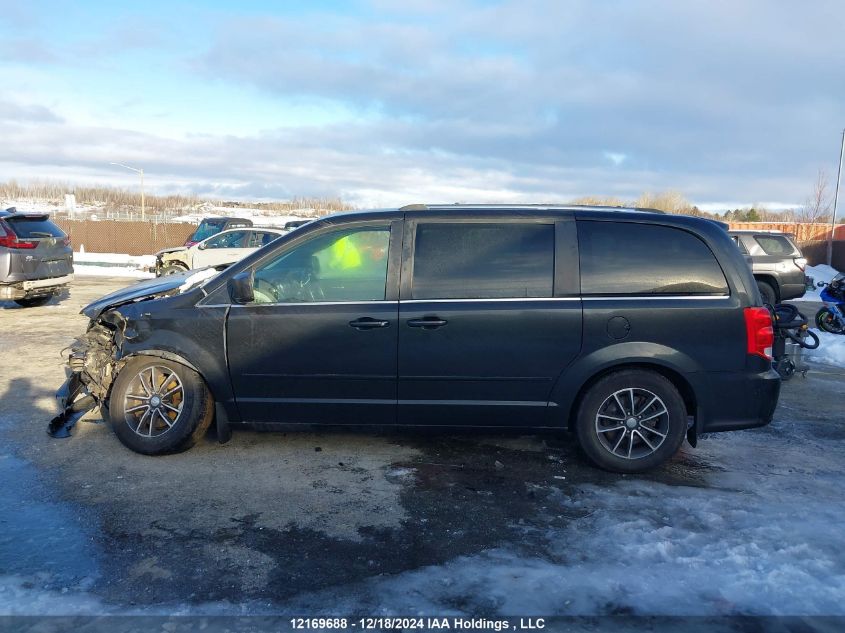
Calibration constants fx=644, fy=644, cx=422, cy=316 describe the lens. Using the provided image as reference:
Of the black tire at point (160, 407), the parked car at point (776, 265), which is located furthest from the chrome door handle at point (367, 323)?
the parked car at point (776, 265)

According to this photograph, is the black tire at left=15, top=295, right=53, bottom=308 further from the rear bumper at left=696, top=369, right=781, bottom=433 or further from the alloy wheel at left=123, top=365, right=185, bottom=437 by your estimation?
the rear bumper at left=696, top=369, right=781, bottom=433

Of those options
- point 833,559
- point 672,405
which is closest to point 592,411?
point 672,405

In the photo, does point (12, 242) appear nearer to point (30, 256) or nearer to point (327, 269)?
point (30, 256)

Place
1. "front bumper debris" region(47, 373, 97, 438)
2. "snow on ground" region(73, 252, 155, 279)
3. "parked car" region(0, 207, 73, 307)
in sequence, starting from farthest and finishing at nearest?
"snow on ground" region(73, 252, 155, 279)
"parked car" region(0, 207, 73, 307)
"front bumper debris" region(47, 373, 97, 438)

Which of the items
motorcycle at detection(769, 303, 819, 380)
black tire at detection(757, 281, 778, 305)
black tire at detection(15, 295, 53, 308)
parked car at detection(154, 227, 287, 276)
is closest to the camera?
motorcycle at detection(769, 303, 819, 380)

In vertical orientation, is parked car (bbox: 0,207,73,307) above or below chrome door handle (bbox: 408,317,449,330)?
above

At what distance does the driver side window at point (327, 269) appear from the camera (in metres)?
4.60

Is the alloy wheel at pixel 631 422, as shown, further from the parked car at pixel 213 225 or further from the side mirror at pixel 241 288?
the parked car at pixel 213 225

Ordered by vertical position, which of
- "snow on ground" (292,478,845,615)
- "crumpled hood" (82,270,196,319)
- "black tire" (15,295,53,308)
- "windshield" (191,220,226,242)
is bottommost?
"snow on ground" (292,478,845,615)

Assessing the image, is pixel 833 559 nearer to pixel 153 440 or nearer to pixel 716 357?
pixel 716 357

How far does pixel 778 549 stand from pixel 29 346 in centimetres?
880

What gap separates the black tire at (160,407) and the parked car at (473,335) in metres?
0.01

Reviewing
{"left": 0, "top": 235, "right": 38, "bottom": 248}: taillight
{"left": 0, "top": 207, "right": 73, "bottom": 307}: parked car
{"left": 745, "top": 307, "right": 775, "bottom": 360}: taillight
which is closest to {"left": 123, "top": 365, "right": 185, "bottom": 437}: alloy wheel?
{"left": 745, "top": 307, "right": 775, "bottom": 360}: taillight

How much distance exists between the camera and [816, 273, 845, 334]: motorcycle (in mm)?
11000
